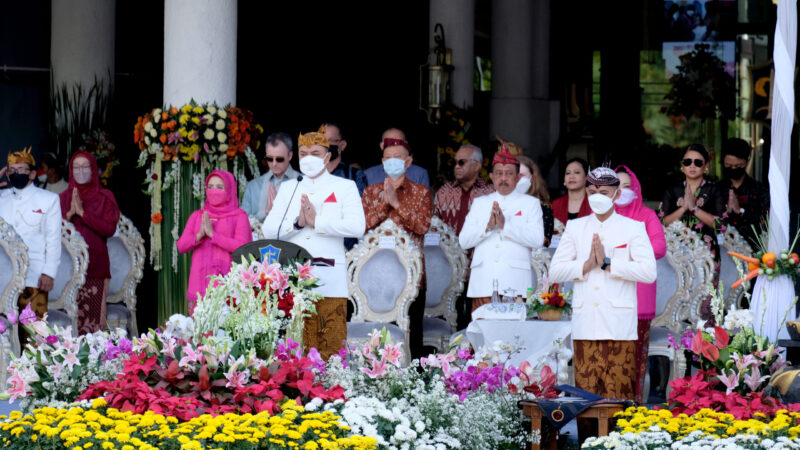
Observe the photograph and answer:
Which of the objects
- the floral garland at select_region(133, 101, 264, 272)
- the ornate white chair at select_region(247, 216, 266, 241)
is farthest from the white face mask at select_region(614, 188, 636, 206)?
the floral garland at select_region(133, 101, 264, 272)

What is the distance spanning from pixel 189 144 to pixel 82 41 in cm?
479

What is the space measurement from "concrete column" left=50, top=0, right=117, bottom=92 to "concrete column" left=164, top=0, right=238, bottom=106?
4.11 m

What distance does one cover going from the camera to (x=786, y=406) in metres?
7.16

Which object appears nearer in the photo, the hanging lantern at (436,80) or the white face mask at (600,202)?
the white face mask at (600,202)

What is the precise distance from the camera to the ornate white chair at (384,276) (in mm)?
10219

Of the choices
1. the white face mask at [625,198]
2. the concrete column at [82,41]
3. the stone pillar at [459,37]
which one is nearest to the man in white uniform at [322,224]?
the white face mask at [625,198]

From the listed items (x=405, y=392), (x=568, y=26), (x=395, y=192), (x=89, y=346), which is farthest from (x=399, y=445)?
(x=568, y=26)

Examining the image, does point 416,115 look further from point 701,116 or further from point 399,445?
point 399,445

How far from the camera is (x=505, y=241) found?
9906 millimetres

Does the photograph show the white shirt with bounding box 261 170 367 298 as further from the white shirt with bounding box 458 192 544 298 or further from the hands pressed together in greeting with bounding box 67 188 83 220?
the hands pressed together in greeting with bounding box 67 188 83 220

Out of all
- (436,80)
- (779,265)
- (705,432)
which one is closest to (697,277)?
(779,265)

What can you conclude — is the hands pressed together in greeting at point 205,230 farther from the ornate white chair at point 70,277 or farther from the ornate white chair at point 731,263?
the ornate white chair at point 731,263

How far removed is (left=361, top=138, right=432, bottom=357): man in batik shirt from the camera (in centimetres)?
1034

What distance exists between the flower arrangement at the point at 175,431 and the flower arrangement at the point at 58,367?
0.57 metres
